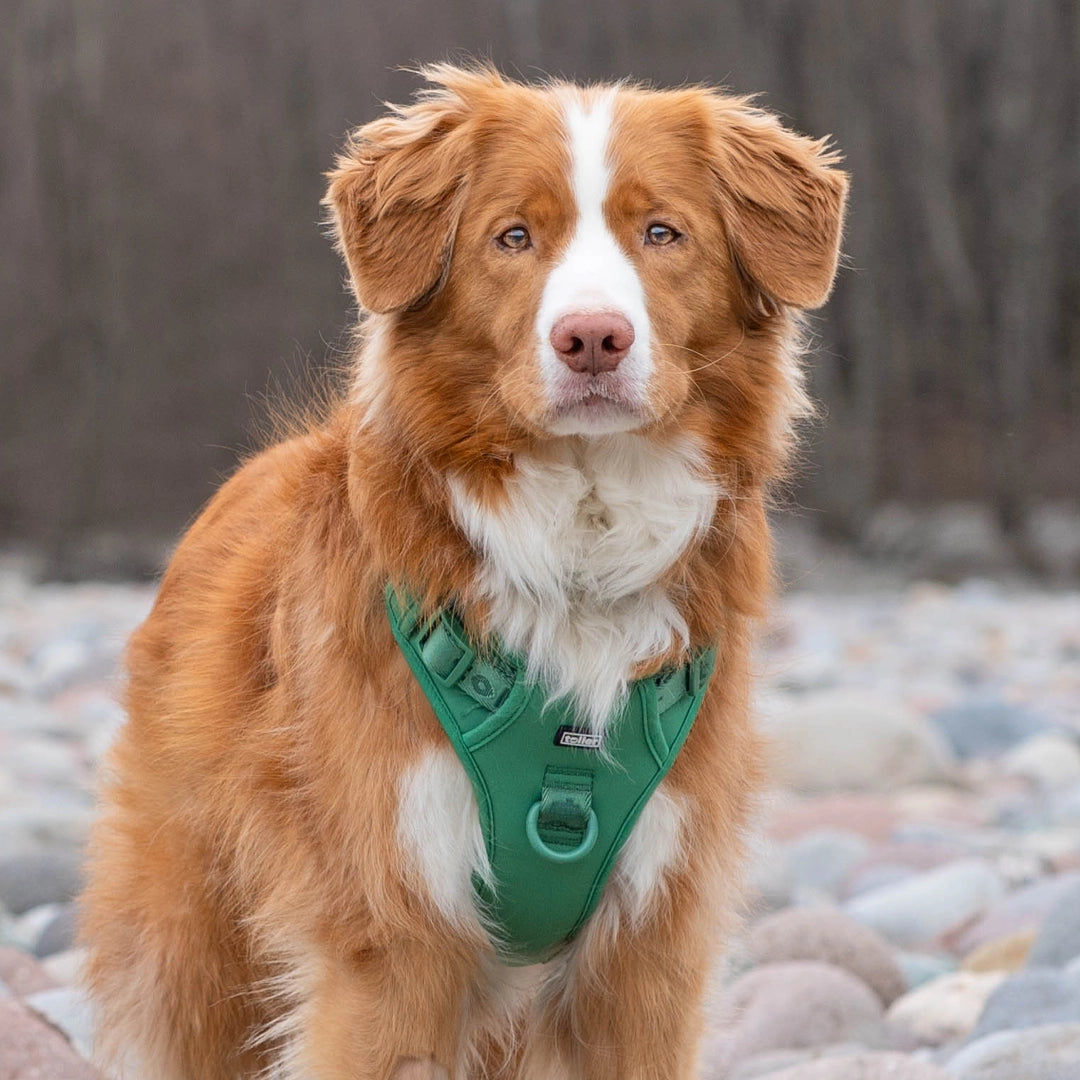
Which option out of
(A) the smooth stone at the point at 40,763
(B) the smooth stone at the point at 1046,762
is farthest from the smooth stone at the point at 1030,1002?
(A) the smooth stone at the point at 40,763

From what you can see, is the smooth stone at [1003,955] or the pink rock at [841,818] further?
the pink rock at [841,818]

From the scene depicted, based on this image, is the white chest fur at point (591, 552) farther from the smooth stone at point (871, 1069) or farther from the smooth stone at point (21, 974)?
the smooth stone at point (21, 974)

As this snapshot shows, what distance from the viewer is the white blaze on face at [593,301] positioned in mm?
2967

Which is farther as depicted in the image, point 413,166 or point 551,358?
point 413,166

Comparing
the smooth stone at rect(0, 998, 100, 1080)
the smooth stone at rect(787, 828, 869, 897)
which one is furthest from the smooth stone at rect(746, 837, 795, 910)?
the smooth stone at rect(0, 998, 100, 1080)

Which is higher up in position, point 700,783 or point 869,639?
point 700,783

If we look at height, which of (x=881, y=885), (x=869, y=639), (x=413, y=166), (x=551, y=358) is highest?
(x=413, y=166)

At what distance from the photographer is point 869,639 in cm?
1188

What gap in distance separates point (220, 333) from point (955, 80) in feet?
26.7

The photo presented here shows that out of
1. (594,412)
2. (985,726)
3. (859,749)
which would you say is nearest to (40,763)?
(859,749)

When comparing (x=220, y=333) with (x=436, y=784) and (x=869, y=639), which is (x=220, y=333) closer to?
(x=869, y=639)

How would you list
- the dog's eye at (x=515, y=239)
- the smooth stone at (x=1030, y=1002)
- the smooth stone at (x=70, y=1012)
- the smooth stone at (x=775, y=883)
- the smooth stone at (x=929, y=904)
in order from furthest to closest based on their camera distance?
the smooth stone at (x=775, y=883) → the smooth stone at (x=929, y=904) → the smooth stone at (x=1030, y=1002) → the smooth stone at (x=70, y=1012) → the dog's eye at (x=515, y=239)

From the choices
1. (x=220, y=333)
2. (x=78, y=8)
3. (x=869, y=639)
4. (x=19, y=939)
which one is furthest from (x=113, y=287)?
(x=19, y=939)

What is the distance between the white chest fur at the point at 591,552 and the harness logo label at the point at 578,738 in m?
0.02
